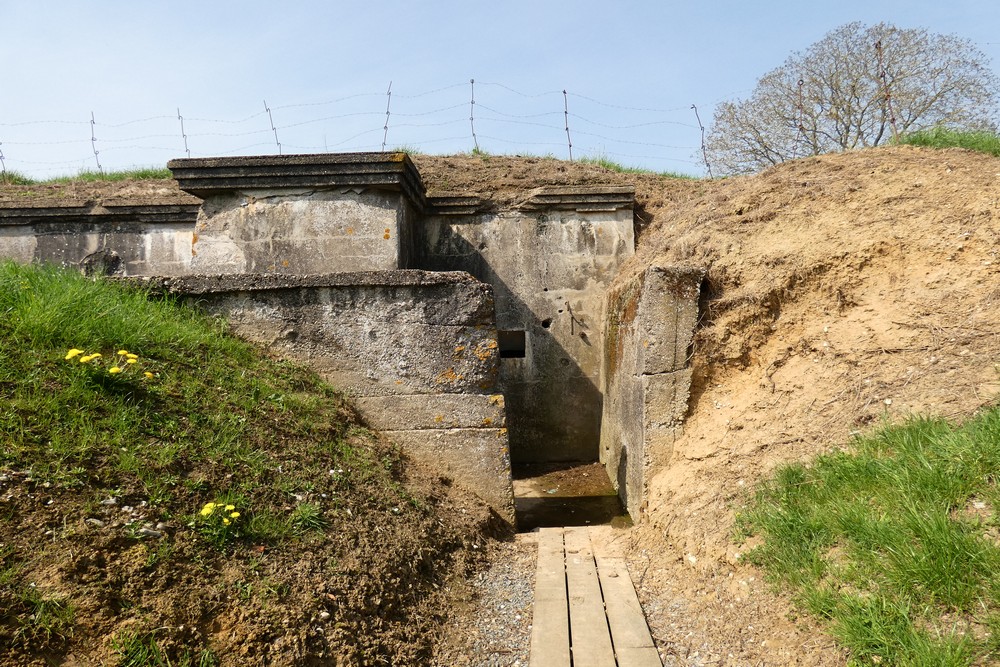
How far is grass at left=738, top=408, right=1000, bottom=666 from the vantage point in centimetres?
229

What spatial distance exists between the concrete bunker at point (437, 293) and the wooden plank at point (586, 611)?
762 millimetres

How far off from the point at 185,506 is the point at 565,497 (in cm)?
446

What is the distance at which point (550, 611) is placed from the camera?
136 inches

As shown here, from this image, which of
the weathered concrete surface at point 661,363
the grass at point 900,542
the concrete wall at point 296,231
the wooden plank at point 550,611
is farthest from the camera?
the concrete wall at point 296,231

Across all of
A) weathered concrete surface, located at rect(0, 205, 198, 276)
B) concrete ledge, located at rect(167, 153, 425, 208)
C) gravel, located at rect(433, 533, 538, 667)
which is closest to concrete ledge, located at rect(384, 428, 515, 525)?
Result: gravel, located at rect(433, 533, 538, 667)

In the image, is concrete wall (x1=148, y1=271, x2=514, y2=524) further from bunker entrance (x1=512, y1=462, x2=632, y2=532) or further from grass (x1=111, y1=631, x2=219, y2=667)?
grass (x1=111, y1=631, x2=219, y2=667)

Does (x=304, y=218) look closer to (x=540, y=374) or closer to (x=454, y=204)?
(x=454, y=204)

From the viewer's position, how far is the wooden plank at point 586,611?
2.99 m

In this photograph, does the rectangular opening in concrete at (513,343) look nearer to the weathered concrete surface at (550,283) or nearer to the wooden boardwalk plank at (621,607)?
the weathered concrete surface at (550,283)

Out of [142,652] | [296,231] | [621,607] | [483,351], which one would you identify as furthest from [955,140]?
[142,652]

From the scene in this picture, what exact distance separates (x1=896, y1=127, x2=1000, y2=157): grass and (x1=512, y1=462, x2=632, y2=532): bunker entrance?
16.5 ft

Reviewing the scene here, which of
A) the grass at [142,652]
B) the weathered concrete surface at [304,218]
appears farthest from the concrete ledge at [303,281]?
the grass at [142,652]

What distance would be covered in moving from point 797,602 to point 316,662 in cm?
220

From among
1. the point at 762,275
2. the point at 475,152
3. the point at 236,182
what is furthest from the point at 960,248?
the point at 475,152
